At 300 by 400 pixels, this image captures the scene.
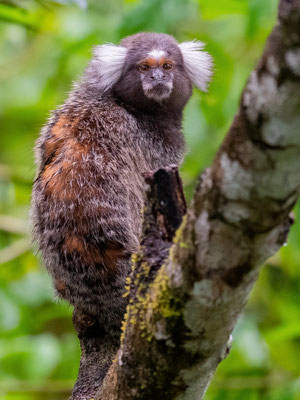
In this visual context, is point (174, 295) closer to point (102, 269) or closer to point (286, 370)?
point (102, 269)

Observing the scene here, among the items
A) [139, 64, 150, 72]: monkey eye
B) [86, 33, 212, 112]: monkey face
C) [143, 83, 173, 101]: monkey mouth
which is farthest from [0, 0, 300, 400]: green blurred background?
[143, 83, 173, 101]: monkey mouth

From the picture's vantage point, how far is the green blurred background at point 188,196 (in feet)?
16.8

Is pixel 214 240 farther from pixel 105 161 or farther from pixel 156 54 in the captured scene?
pixel 156 54

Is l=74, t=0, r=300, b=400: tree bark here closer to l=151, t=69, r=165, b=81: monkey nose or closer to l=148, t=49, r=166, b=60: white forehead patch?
l=151, t=69, r=165, b=81: monkey nose

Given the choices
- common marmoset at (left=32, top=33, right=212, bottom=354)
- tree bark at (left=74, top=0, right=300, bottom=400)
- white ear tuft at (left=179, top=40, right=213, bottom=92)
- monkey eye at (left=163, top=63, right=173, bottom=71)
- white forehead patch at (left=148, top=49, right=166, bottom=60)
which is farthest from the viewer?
white ear tuft at (left=179, top=40, right=213, bottom=92)

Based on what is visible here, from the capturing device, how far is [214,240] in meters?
2.39

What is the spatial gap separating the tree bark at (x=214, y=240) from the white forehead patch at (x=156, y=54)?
226 centimetres

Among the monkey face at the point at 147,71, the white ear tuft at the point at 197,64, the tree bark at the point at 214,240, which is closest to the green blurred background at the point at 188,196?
the white ear tuft at the point at 197,64

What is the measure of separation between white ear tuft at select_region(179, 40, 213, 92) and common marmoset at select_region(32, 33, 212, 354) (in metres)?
0.13

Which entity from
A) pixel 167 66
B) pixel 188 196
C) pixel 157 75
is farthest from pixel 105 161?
pixel 188 196

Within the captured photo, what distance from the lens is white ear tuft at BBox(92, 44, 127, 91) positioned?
4773 mm

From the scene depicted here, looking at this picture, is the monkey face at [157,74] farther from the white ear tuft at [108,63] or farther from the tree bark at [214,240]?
the tree bark at [214,240]

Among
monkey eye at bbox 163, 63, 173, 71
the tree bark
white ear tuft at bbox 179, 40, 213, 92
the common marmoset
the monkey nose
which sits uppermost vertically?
white ear tuft at bbox 179, 40, 213, 92

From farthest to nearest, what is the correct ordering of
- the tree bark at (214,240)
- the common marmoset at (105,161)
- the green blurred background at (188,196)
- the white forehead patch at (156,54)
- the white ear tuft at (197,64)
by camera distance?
1. the white ear tuft at (197,64)
2. the green blurred background at (188,196)
3. the white forehead patch at (156,54)
4. the common marmoset at (105,161)
5. the tree bark at (214,240)
